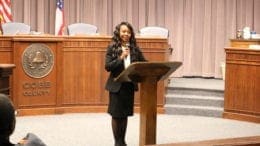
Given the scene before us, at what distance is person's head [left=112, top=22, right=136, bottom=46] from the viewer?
17.5 feet

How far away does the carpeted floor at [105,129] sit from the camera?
21.3ft

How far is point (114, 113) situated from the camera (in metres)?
5.37

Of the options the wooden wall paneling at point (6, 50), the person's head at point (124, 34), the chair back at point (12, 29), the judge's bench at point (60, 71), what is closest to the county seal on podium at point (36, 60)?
the judge's bench at point (60, 71)

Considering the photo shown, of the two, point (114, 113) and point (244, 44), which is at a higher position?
point (244, 44)

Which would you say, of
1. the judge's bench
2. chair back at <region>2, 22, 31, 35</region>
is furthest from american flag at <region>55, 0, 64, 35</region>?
the judge's bench

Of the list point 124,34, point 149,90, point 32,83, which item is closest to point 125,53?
point 124,34

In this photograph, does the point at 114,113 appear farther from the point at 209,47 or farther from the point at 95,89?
the point at 209,47

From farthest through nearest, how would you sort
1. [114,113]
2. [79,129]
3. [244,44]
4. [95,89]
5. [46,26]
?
[46,26] → [244,44] → [95,89] → [79,129] → [114,113]

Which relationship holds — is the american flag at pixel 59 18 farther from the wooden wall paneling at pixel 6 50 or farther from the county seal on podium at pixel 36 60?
the wooden wall paneling at pixel 6 50

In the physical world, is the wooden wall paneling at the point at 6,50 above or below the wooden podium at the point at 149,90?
above

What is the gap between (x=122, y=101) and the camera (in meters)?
5.34

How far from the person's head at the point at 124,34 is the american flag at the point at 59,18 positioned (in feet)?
16.8

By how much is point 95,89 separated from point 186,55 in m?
4.15

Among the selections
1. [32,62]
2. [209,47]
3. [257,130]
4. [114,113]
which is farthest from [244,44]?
[114,113]
